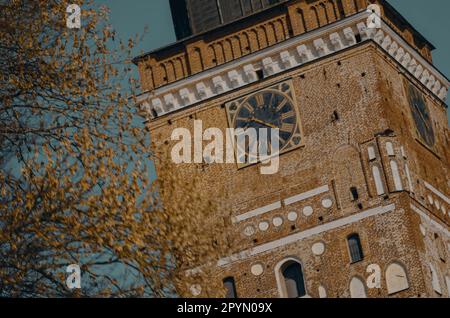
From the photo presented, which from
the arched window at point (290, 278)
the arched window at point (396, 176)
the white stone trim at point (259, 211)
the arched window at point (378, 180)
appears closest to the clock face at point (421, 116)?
the arched window at point (396, 176)

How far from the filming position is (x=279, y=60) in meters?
35.5

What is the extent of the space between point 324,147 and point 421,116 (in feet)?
10.9

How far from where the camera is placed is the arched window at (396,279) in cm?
3247

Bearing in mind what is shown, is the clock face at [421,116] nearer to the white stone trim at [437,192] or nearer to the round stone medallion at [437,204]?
the white stone trim at [437,192]

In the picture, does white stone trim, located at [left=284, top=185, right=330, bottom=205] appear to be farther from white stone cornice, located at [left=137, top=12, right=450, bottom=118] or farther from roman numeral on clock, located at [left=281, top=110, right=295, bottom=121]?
white stone cornice, located at [left=137, top=12, right=450, bottom=118]

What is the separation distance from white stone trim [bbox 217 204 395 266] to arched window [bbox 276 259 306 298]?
471 mm

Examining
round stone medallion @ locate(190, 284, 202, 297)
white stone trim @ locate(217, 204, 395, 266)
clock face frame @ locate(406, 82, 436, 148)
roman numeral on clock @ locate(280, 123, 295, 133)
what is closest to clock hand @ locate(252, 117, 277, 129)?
roman numeral on clock @ locate(280, 123, 295, 133)

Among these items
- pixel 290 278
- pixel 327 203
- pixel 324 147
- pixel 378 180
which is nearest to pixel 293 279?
pixel 290 278

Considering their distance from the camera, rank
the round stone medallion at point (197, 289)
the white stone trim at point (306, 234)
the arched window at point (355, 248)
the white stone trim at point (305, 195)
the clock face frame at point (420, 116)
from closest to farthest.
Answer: the round stone medallion at point (197, 289)
the arched window at point (355, 248)
the white stone trim at point (306, 234)
the white stone trim at point (305, 195)
the clock face frame at point (420, 116)

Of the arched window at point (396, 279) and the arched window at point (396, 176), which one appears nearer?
the arched window at point (396, 279)

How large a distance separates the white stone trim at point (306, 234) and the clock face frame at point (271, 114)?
193 centimetres

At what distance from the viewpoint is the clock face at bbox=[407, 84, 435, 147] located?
118ft

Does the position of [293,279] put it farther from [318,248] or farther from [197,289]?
[197,289]

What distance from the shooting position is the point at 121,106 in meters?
21.0
